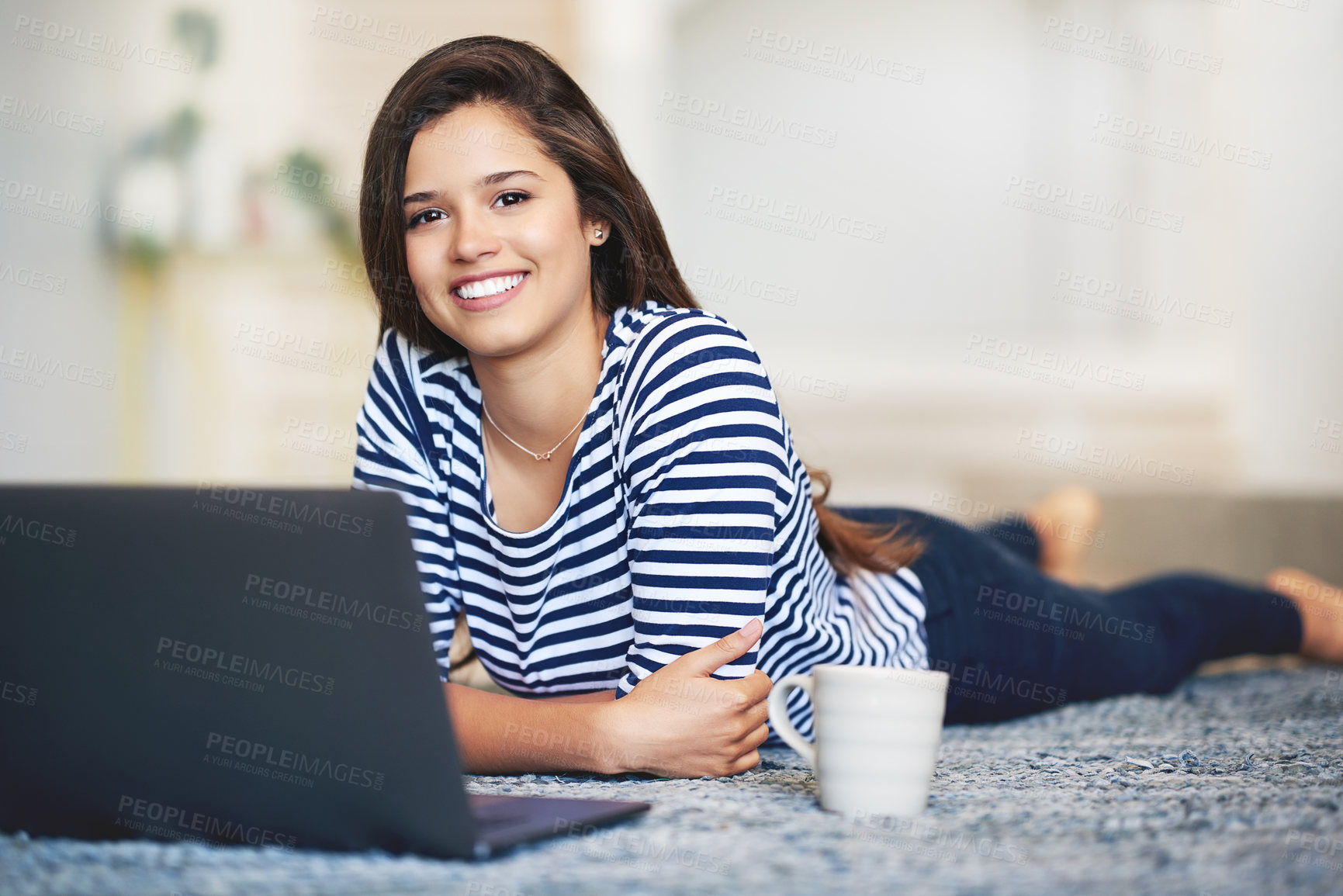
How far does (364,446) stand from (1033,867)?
881mm

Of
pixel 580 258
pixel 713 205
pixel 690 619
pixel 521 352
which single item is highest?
pixel 713 205

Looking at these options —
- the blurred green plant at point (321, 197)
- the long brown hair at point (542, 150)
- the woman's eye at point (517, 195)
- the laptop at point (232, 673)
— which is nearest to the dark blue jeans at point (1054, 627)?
the long brown hair at point (542, 150)

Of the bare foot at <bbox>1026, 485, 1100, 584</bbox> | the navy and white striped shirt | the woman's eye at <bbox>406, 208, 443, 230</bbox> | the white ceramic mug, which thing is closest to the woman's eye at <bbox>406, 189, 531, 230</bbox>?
the woman's eye at <bbox>406, 208, 443, 230</bbox>

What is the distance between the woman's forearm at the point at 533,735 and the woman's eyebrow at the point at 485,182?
492 mm

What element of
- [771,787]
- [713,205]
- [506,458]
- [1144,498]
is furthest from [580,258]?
[713,205]

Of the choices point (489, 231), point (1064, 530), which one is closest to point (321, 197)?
point (1064, 530)

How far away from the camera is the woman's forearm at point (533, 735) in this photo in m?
0.92

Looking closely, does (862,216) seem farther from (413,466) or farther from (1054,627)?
(413,466)

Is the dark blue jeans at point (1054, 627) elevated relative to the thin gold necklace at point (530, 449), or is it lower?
lower

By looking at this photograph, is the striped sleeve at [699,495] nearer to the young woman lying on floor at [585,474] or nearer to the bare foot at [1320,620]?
the young woman lying on floor at [585,474]

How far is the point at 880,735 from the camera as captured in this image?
0.72 m

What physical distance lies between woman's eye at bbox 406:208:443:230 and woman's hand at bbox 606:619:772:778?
534 mm

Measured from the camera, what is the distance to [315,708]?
63cm

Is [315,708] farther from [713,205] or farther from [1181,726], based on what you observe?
[713,205]
